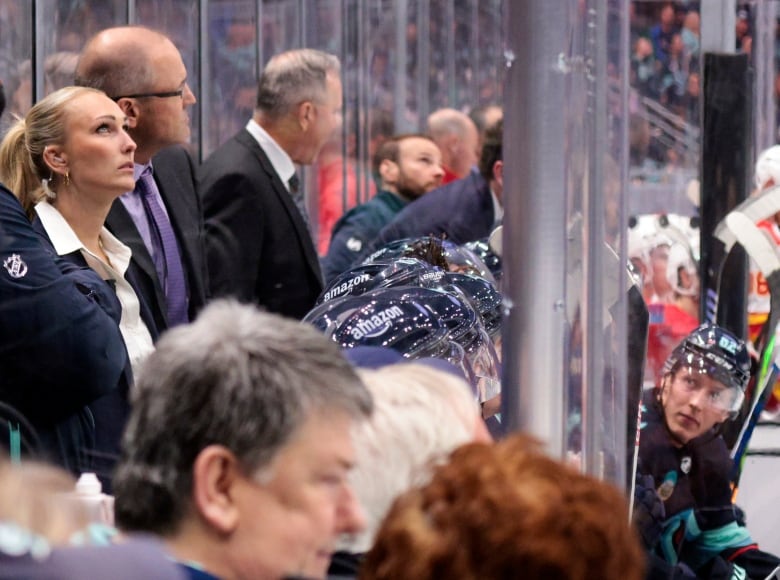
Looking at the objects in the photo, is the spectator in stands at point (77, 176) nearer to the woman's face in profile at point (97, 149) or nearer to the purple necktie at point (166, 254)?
the woman's face in profile at point (97, 149)

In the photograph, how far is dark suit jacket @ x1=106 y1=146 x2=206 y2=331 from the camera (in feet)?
9.91

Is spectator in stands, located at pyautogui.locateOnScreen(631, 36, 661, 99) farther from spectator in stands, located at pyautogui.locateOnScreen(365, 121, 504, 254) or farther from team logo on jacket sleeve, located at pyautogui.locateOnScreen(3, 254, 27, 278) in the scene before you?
team logo on jacket sleeve, located at pyautogui.locateOnScreen(3, 254, 27, 278)

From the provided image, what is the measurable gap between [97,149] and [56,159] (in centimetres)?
7

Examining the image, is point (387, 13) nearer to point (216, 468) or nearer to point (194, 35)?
point (194, 35)

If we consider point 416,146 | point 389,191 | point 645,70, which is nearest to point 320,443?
point 389,191

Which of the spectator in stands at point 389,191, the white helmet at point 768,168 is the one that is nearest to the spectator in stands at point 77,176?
the white helmet at point 768,168

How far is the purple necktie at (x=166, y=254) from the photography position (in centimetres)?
320

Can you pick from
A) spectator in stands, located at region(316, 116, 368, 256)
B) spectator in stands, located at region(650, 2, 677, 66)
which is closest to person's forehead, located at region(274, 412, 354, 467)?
spectator in stands, located at region(316, 116, 368, 256)

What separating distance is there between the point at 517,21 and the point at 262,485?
0.69m

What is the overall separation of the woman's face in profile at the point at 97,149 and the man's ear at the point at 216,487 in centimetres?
156

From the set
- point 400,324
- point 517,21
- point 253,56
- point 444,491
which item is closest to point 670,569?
point 400,324

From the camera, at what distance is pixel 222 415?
1.21 metres

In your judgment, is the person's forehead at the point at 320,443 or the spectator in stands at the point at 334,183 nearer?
the person's forehead at the point at 320,443

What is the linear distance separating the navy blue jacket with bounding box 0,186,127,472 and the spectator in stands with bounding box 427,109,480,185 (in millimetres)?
4459
